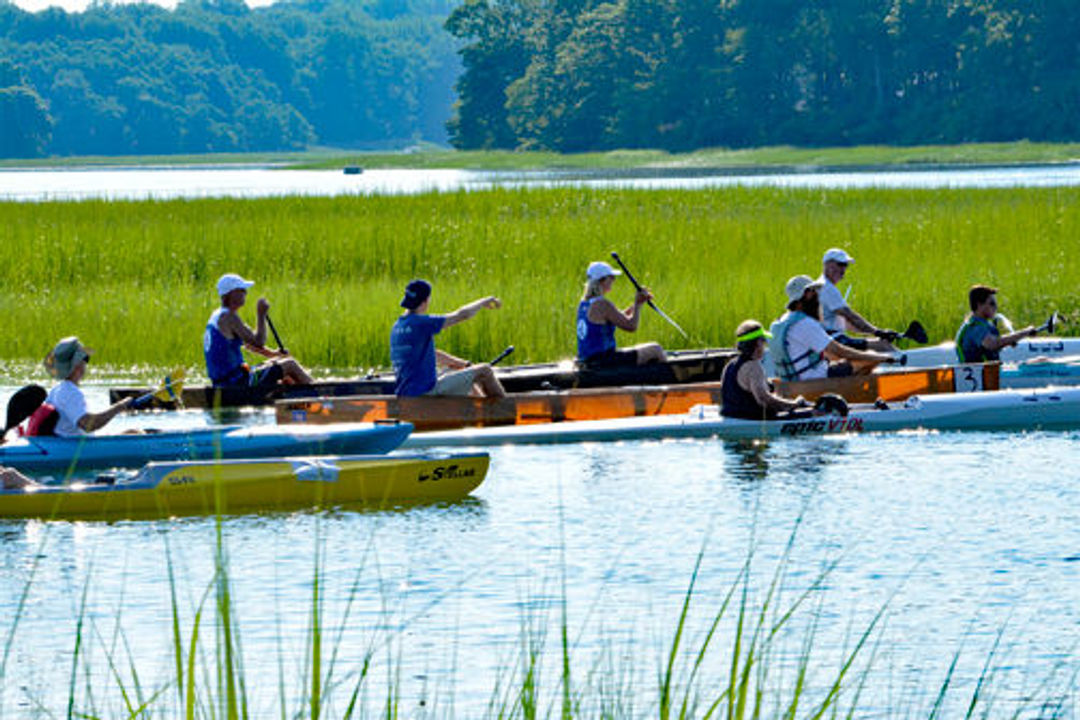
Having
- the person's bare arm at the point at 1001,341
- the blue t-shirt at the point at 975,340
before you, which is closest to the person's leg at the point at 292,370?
the blue t-shirt at the point at 975,340

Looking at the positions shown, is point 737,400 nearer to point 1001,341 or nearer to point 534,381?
point 534,381

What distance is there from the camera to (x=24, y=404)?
528 inches

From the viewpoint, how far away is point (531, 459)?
14.7 metres

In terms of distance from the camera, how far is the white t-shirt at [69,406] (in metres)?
12.8

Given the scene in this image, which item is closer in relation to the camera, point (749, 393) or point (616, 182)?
point (749, 393)

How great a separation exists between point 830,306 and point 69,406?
6643mm

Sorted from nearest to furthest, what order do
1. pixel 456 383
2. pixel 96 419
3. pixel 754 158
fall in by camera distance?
1. pixel 96 419
2. pixel 456 383
3. pixel 754 158

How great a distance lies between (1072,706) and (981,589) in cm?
219

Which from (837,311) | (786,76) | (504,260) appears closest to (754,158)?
(786,76)

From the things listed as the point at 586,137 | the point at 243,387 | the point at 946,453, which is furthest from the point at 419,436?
the point at 586,137

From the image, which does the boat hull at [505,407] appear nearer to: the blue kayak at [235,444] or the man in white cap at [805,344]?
the man in white cap at [805,344]

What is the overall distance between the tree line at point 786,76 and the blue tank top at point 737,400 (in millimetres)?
80166

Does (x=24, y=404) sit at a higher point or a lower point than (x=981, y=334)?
lower

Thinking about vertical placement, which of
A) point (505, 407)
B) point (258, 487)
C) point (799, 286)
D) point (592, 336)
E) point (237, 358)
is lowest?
point (258, 487)
